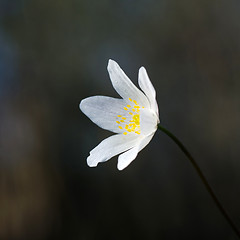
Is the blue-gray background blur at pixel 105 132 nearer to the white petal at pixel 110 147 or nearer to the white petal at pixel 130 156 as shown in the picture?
the white petal at pixel 110 147

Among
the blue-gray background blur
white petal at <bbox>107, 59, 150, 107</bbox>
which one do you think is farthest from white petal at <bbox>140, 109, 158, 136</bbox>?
the blue-gray background blur

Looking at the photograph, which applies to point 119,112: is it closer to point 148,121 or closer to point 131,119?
Answer: point 131,119

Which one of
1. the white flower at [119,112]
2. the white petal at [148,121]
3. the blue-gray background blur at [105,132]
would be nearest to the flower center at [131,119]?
the white flower at [119,112]

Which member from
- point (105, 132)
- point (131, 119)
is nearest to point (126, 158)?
point (131, 119)

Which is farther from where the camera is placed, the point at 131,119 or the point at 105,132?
the point at 105,132

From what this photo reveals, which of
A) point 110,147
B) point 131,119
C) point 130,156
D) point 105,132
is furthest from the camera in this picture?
point 105,132

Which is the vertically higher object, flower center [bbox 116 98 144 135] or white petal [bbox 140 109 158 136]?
flower center [bbox 116 98 144 135]

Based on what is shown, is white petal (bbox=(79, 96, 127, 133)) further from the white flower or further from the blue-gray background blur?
the blue-gray background blur
